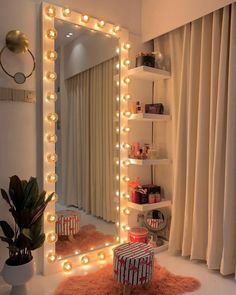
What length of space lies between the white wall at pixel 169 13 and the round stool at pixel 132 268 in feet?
6.26

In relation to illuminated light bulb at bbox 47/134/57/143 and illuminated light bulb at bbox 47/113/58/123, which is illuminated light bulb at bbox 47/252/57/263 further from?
illuminated light bulb at bbox 47/113/58/123

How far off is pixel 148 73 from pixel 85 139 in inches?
33.5

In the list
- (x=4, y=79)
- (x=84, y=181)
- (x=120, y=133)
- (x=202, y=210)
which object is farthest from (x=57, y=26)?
(x=202, y=210)

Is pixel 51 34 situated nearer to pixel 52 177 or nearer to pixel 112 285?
pixel 52 177

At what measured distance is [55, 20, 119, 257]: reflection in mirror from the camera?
7.76 ft

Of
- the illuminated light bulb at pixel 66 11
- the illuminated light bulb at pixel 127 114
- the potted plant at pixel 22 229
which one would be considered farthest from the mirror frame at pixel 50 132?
the illuminated light bulb at pixel 127 114

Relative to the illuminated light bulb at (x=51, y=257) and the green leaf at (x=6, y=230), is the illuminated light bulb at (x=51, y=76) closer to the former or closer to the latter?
the green leaf at (x=6, y=230)

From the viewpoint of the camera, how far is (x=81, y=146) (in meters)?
2.49

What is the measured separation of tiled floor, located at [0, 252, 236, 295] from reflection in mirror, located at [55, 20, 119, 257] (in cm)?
26

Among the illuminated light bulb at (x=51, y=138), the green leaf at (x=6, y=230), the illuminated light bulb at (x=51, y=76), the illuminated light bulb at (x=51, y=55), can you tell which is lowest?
the green leaf at (x=6, y=230)

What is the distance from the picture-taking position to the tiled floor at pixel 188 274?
203 centimetres

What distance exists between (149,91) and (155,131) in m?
0.42

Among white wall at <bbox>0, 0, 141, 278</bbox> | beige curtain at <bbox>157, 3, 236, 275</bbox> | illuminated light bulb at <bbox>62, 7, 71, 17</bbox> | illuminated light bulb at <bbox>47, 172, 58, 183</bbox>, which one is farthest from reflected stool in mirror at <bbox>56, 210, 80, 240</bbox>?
illuminated light bulb at <bbox>62, 7, 71, 17</bbox>

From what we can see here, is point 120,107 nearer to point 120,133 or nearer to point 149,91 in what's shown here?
point 120,133
